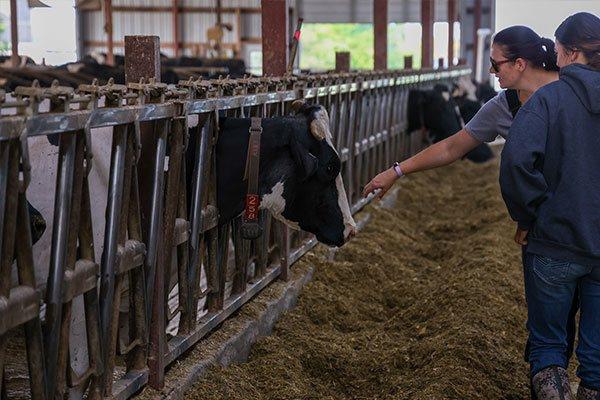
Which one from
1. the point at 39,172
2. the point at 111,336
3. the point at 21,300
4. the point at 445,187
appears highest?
the point at 39,172

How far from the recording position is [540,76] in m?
4.75

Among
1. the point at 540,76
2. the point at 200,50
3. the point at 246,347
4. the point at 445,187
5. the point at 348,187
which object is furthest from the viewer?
the point at 200,50

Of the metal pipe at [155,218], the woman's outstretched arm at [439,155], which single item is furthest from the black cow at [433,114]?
the metal pipe at [155,218]

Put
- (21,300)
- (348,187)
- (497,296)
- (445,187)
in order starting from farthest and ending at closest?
(445,187) < (348,187) < (497,296) < (21,300)

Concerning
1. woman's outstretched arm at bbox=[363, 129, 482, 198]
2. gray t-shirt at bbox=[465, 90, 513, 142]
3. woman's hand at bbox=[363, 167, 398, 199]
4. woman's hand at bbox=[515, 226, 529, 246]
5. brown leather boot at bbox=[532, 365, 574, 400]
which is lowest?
brown leather boot at bbox=[532, 365, 574, 400]

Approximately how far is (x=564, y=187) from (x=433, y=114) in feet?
30.5

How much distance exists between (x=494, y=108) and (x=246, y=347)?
1828 millimetres

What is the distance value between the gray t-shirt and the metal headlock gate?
1.25m

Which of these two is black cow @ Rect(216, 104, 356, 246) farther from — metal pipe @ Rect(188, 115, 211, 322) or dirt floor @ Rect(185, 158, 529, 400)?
dirt floor @ Rect(185, 158, 529, 400)

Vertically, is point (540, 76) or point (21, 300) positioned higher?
point (540, 76)

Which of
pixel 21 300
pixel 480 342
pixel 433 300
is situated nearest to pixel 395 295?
pixel 433 300

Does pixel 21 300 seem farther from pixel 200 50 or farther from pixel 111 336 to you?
pixel 200 50

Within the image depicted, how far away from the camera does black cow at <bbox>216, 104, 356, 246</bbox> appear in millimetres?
4906

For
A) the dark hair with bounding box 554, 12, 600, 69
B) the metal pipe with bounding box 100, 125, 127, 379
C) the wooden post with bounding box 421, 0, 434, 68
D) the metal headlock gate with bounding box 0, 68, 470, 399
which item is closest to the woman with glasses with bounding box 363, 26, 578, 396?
the dark hair with bounding box 554, 12, 600, 69
